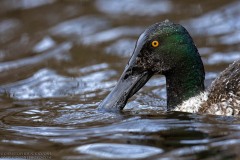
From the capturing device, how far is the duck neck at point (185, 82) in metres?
7.43

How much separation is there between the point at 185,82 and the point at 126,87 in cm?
66

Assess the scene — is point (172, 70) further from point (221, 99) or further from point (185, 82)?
point (221, 99)

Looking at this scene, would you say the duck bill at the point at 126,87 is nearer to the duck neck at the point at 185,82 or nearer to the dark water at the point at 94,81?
the dark water at the point at 94,81

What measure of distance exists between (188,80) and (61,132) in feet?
5.28

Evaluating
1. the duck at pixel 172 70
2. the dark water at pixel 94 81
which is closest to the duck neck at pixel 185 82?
the duck at pixel 172 70

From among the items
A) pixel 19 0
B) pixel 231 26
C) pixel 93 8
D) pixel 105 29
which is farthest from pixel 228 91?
pixel 19 0

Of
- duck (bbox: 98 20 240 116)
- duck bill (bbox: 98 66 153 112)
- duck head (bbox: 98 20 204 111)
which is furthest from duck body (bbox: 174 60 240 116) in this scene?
duck bill (bbox: 98 66 153 112)

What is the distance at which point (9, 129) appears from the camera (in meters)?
7.17

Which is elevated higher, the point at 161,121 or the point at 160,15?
the point at 160,15

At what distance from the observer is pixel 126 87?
7426mm

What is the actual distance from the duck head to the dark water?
25 centimetres

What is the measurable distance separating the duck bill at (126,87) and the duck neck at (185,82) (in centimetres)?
28

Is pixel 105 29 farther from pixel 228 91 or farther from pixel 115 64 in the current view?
pixel 228 91

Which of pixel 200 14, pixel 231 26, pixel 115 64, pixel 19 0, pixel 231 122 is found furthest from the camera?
pixel 19 0
